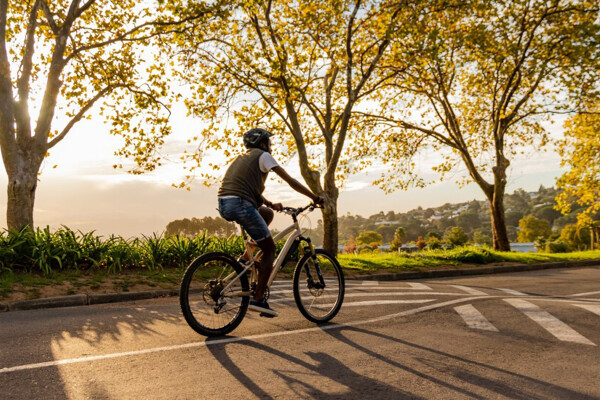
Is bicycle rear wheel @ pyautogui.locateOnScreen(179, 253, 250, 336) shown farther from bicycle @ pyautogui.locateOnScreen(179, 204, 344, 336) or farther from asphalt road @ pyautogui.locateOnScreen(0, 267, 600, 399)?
asphalt road @ pyautogui.locateOnScreen(0, 267, 600, 399)

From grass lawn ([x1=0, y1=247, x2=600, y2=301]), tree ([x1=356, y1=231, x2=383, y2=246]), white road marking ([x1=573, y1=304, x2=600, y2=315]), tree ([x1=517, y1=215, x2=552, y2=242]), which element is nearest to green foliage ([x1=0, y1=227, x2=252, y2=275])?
grass lawn ([x1=0, y1=247, x2=600, y2=301])

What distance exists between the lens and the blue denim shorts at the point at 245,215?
5.12 metres

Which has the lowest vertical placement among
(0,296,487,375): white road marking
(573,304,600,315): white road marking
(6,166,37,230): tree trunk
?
(0,296,487,375): white road marking

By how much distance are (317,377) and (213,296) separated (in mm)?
1686

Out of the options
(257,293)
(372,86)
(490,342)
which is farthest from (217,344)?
(372,86)

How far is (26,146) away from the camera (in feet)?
41.4

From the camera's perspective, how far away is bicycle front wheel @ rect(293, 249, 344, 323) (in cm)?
569

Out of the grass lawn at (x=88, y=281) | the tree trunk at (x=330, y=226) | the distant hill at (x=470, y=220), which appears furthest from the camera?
the distant hill at (x=470, y=220)

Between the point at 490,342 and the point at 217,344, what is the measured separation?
273 centimetres

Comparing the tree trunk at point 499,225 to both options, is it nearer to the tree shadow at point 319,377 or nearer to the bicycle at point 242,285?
the bicycle at point 242,285

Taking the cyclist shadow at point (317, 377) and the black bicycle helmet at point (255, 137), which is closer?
the cyclist shadow at point (317, 377)

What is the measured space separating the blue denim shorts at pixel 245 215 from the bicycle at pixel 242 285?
0.17 metres

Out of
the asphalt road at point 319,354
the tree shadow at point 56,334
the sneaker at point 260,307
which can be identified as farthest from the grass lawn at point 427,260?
the sneaker at point 260,307

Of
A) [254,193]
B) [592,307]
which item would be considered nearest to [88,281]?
→ [254,193]
